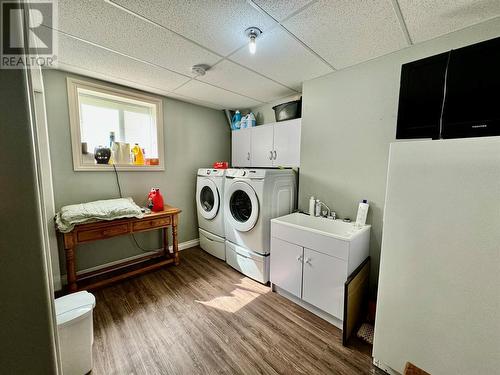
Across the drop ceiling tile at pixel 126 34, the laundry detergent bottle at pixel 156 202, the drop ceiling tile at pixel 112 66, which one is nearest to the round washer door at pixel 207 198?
the laundry detergent bottle at pixel 156 202

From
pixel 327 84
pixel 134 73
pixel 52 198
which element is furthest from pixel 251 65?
pixel 52 198

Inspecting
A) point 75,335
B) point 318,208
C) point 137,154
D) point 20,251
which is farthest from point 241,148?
point 20,251

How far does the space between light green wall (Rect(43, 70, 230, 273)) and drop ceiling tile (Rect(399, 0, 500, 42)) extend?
2.61 meters

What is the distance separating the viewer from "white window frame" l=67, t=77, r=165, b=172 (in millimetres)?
2057

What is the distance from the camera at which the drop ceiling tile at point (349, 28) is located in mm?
1164

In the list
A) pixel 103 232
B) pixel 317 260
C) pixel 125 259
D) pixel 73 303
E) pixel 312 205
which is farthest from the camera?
pixel 125 259

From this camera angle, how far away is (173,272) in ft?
7.87

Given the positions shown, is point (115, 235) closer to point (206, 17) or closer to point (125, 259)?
point (125, 259)

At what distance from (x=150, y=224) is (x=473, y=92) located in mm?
3005

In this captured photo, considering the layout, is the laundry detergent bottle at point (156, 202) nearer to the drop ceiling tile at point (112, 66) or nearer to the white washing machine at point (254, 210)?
the white washing machine at point (254, 210)

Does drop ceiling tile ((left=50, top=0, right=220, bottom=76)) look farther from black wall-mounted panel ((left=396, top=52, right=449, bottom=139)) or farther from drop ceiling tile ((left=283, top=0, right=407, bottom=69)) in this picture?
black wall-mounted panel ((left=396, top=52, right=449, bottom=139))

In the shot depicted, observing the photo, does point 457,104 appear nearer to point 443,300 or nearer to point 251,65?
point 443,300

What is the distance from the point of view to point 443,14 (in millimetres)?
1215

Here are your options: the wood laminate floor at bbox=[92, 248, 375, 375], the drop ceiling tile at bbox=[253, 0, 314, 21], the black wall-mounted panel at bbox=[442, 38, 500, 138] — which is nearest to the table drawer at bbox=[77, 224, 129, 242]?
the wood laminate floor at bbox=[92, 248, 375, 375]
